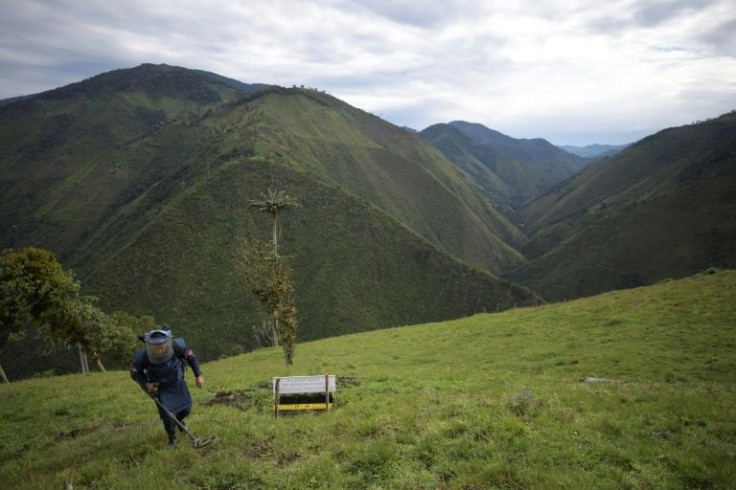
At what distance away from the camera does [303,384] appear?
13391 mm

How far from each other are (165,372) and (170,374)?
0.44 ft

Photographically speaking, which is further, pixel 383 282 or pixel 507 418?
pixel 383 282

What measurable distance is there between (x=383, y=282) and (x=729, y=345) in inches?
4222

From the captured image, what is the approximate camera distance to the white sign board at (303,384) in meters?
13.2

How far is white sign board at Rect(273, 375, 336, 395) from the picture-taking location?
13.2 metres

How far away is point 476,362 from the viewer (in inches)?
1039

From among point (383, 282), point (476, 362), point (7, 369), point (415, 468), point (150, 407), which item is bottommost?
point (7, 369)

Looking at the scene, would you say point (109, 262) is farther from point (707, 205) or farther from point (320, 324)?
point (707, 205)

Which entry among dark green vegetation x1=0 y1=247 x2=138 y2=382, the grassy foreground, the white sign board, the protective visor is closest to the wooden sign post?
the white sign board

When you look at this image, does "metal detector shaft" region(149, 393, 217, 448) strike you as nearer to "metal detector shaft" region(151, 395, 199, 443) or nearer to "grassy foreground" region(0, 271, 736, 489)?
"metal detector shaft" region(151, 395, 199, 443)

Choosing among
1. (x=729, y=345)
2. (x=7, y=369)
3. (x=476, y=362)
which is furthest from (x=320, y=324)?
(x=729, y=345)

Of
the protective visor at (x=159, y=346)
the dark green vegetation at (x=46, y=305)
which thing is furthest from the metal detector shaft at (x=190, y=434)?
the dark green vegetation at (x=46, y=305)

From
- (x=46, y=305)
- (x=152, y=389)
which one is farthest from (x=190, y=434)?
(x=46, y=305)

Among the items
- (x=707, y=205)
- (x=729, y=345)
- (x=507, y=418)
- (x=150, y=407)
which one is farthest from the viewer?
(x=707, y=205)
